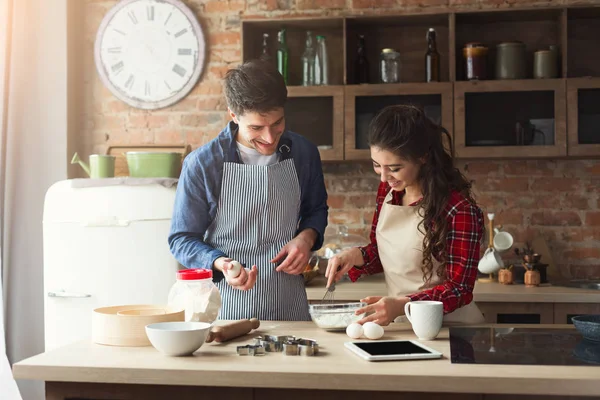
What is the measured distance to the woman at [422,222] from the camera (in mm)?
2121

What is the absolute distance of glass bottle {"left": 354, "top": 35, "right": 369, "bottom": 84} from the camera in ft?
12.4

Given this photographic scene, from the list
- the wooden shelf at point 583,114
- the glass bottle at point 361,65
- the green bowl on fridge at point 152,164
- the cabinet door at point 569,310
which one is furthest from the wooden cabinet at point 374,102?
the cabinet door at point 569,310

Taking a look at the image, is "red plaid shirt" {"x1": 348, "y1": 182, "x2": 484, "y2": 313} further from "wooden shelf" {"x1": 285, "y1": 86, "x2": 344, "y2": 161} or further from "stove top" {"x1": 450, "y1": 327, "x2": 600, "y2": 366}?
"wooden shelf" {"x1": 285, "y1": 86, "x2": 344, "y2": 161}

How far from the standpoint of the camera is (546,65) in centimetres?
358

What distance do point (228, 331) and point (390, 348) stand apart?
0.43 metres

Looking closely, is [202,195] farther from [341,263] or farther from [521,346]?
[521,346]

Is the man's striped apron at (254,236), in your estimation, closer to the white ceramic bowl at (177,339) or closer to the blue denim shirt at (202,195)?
the blue denim shirt at (202,195)

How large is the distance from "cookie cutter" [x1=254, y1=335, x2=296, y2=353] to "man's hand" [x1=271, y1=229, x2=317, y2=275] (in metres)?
0.52

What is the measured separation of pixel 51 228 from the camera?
339cm

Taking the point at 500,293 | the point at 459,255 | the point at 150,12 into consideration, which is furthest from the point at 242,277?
the point at 150,12

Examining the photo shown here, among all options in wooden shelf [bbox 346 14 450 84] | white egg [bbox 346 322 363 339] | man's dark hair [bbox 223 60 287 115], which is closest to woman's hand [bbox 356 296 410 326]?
white egg [bbox 346 322 363 339]

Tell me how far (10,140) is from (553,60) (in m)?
2.85

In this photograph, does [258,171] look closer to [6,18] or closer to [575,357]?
[575,357]

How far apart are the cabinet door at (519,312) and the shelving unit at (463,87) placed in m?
0.78
